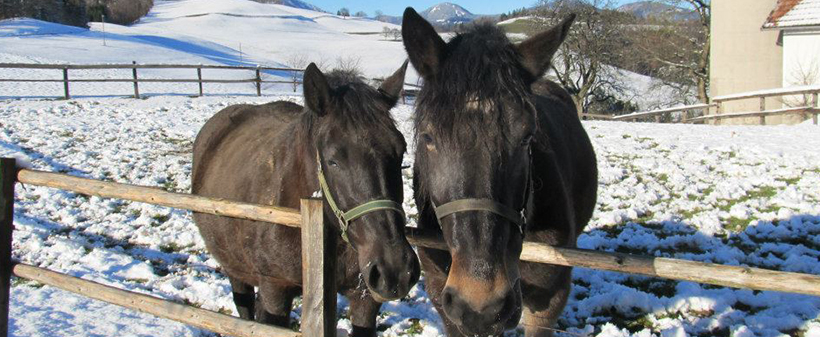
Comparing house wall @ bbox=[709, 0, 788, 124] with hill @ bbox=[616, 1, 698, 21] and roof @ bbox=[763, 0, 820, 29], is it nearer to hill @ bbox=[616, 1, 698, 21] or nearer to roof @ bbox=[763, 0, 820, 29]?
roof @ bbox=[763, 0, 820, 29]

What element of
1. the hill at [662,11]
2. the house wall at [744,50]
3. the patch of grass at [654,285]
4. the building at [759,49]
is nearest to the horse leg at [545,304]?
the patch of grass at [654,285]

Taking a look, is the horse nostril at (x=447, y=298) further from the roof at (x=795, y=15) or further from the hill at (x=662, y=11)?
the hill at (x=662, y=11)

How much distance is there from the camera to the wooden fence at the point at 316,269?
7.16 ft

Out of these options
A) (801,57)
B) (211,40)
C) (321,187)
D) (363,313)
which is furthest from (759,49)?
(211,40)

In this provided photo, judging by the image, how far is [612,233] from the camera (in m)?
6.76

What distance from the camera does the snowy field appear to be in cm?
466

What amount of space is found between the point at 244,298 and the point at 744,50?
24.8m

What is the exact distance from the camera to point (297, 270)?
345 cm

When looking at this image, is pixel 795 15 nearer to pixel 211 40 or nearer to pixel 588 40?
pixel 588 40

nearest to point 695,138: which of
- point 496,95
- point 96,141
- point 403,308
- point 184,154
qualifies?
point 403,308

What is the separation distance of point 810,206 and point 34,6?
186 ft

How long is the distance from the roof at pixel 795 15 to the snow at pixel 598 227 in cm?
865

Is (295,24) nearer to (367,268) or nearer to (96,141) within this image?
(96,141)

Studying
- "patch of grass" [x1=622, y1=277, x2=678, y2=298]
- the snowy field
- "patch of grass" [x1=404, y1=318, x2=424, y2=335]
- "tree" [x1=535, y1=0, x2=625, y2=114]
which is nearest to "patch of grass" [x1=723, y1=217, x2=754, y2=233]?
the snowy field
